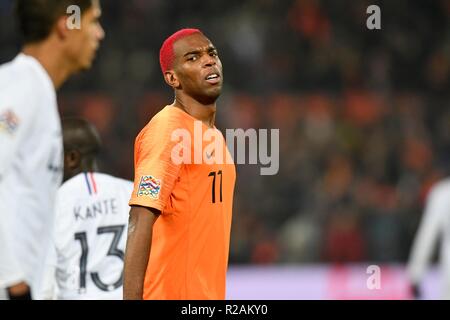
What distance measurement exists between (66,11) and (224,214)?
1.39 m

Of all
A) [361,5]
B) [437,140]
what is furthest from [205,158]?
[361,5]

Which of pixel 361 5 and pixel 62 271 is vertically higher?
pixel 361 5

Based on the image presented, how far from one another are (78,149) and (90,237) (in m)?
0.52

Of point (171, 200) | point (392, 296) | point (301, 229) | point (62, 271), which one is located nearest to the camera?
point (171, 200)

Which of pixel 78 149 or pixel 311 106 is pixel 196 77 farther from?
pixel 311 106

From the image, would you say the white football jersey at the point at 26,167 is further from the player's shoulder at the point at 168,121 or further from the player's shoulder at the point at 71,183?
the player's shoulder at the point at 71,183

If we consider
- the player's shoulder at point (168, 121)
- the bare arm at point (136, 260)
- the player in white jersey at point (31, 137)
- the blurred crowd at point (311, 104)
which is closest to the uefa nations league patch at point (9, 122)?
the player in white jersey at point (31, 137)

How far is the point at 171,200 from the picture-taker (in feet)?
13.8

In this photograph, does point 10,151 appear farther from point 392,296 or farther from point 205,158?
point 392,296

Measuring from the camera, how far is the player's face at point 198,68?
443cm

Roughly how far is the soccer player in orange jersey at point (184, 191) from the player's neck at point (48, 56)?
0.83 metres

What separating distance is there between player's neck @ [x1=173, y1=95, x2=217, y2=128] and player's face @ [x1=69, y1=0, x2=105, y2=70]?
3.40ft

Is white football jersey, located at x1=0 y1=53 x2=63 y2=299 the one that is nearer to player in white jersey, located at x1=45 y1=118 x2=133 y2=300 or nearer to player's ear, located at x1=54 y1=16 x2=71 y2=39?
player's ear, located at x1=54 y1=16 x2=71 y2=39

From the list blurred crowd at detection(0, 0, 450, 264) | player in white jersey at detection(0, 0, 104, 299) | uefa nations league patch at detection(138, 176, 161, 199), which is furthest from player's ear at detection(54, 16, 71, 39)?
blurred crowd at detection(0, 0, 450, 264)
